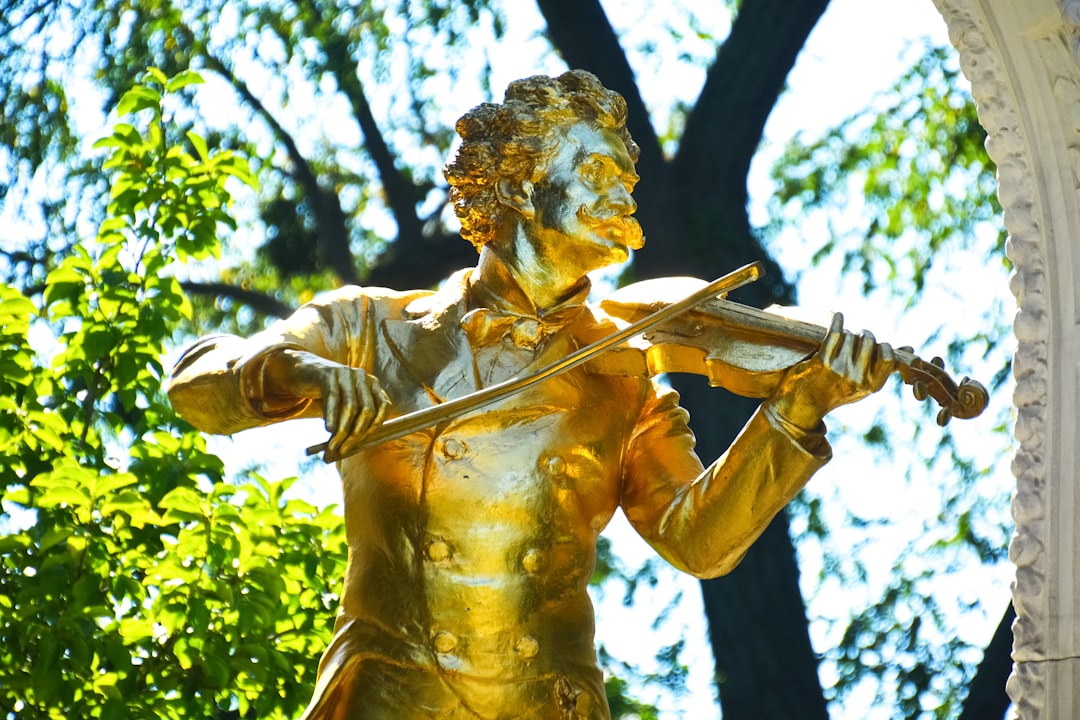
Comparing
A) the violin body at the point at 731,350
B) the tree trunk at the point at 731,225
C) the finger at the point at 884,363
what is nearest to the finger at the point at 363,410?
the violin body at the point at 731,350

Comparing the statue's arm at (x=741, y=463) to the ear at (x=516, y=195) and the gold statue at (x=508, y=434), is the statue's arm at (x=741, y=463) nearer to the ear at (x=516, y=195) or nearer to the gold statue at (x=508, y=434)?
the gold statue at (x=508, y=434)

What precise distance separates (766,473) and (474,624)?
0.54 m

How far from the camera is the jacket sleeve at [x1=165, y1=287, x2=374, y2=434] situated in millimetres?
3645

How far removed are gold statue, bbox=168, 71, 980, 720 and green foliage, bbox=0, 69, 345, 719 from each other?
1877mm

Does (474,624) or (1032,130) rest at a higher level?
(1032,130)

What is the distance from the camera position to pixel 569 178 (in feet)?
13.0

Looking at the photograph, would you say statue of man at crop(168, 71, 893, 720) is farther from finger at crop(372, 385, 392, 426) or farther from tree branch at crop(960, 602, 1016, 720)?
tree branch at crop(960, 602, 1016, 720)

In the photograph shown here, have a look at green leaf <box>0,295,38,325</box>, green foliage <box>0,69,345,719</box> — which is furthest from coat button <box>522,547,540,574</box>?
green leaf <box>0,295,38,325</box>

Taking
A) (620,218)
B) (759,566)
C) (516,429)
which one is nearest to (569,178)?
(620,218)

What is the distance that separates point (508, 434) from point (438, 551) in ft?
0.81

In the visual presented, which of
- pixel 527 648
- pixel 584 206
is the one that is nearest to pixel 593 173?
pixel 584 206

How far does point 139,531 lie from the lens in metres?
6.05

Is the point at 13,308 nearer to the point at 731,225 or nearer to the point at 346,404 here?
the point at 346,404

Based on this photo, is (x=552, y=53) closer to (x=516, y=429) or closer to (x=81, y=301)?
(x=81, y=301)
